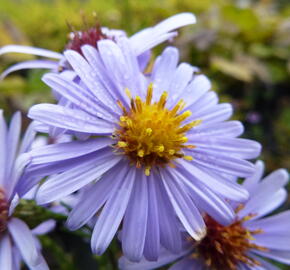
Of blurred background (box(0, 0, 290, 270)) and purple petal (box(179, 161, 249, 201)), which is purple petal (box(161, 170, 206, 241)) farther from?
blurred background (box(0, 0, 290, 270))

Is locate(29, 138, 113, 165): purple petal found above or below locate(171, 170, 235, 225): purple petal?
above

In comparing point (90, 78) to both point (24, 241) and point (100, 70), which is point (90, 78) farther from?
point (24, 241)

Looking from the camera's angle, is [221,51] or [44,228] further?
[221,51]

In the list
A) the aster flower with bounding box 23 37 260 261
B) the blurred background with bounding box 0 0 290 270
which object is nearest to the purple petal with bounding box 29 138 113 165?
the aster flower with bounding box 23 37 260 261

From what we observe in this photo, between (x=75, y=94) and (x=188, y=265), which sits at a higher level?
(x=75, y=94)

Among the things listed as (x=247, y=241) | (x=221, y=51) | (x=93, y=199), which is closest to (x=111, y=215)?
(x=93, y=199)

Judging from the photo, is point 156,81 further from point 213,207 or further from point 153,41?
point 213,207

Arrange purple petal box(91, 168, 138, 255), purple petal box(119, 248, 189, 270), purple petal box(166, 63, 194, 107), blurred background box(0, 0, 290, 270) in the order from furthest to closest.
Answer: blurred background box(0, 0, 290, 270) → purple petal box(166, 63, 194, 107) → purple petal box(119, 248, 189, 270) → purple petal box(91, 168, 138, 255)
